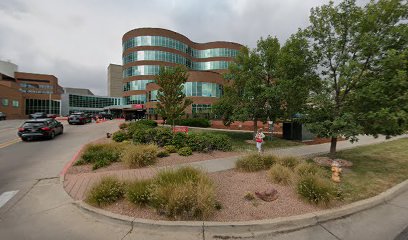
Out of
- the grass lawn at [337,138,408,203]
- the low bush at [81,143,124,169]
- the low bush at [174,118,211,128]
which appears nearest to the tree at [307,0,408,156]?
the grass lawn at [337,138,408,203]

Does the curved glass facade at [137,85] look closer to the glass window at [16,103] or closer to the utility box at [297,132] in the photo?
the glass window at [16,103]

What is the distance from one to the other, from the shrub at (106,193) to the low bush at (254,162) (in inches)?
169

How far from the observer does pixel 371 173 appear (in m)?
7.57

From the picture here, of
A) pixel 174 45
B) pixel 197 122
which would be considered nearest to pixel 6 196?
pixel 197 122

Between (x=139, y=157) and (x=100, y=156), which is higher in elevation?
(x=139, y=157)

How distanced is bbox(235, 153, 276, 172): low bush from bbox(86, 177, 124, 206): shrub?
4.30 metres

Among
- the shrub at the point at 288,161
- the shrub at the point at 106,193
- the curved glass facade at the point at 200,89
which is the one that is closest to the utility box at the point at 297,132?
the shrub at the point at 288,161

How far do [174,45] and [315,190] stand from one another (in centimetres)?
5876

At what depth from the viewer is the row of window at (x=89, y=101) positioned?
7889cm

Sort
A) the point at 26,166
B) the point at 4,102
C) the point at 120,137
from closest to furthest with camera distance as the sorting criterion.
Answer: the point at 26,166 → the point at 120,137 → the point at 4,102

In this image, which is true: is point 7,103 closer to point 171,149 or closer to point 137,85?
point 137,85

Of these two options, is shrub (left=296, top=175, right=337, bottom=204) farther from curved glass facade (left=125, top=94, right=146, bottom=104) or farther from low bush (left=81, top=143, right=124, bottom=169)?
curved glass facade (left=125, top=94, right=146, bottom=104)

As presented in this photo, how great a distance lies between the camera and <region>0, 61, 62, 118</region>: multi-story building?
157 ft

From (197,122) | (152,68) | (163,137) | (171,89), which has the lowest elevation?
(163,137)
